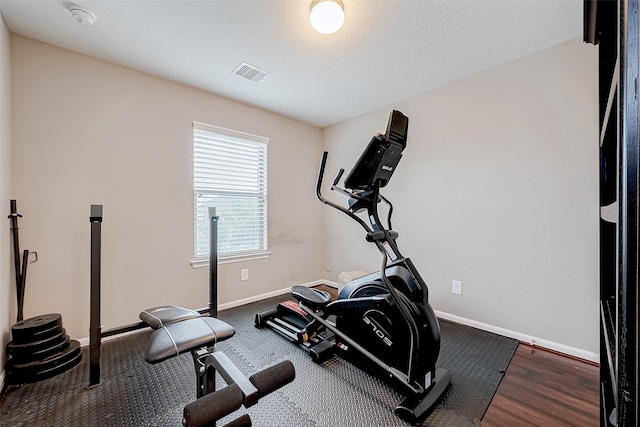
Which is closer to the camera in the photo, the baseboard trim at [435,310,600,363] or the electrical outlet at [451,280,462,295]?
the baseboard trim at [435,310,600,363]

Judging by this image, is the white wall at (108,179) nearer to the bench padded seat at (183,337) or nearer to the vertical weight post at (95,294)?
the vertical weight post at (95,294)

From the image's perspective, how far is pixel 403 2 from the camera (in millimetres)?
1699

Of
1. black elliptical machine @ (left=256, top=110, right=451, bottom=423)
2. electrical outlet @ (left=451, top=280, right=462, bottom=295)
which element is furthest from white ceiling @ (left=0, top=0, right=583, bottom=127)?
electrical outlet @ (left=451, top=280, right=462, bottom=295)

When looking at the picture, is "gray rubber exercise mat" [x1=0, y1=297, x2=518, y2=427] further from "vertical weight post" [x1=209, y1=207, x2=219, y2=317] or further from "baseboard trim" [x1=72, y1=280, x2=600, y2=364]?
"vertical weight post" [x1=209, y1=207, x2=219, y2=317]

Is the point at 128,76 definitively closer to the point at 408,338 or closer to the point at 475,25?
the point at 475,25

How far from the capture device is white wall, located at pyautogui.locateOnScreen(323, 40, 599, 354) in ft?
6.65

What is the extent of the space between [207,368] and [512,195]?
258cm

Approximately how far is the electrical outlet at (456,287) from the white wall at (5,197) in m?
3.40

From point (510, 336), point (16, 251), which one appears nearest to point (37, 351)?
point (16, 251)

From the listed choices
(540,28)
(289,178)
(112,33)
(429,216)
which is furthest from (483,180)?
(112,33)

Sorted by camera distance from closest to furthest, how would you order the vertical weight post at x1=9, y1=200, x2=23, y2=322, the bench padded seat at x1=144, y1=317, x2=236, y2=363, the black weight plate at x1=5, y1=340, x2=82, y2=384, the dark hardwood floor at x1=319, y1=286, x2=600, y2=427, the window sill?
the bench padded seat at x1=144, y1=317, x2=236, y2=363 < the dark hardwood floor at x1=319, y1=286, x2=600, y2=427 < the black weight plate at x1=5, y1=340, x2=82, y2=384 < the vertical weight post at x1=9, y1=200, x2=23, y2=322 < the window sill

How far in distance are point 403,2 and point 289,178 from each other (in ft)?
7.66

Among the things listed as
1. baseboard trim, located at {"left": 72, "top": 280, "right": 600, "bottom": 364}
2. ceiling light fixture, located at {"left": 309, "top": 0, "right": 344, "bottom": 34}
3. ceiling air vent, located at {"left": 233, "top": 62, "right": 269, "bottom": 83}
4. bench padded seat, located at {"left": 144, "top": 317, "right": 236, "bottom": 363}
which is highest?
ceiling air vent, located at {"left": 233, "top": 62, "right": 269, "bottom": 83}

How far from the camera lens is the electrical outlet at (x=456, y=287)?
267cm
